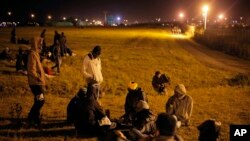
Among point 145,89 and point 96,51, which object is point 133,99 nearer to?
point 96,51

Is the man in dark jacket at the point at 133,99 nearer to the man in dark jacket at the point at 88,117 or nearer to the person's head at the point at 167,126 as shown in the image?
the man in dark jacket at the point at 88,117

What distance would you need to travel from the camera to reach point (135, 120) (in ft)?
23.4

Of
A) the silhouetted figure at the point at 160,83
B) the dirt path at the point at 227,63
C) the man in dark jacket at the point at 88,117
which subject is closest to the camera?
the man in dark jacket at the point at 88,117

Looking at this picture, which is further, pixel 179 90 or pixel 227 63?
pixel 227 63

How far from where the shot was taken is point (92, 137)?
8.77m

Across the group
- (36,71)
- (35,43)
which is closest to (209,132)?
(36,71)

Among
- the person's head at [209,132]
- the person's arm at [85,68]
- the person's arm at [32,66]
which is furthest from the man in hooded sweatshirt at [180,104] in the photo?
the person's arm at [32,66]

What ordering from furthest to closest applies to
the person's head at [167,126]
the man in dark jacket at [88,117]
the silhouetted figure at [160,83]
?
the silhouetted figure at [160,83] → the man in dark jacket at [88,117] → the person's head at [167,126]

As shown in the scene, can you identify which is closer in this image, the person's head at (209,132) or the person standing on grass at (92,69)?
the person's head at (209,132)

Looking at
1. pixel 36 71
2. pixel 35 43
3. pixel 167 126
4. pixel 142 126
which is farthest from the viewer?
pixel 36 71

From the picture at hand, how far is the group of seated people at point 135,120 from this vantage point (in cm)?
536

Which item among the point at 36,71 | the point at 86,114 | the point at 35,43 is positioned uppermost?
the point at 35,43

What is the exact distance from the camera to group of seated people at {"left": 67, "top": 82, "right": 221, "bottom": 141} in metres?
5.36

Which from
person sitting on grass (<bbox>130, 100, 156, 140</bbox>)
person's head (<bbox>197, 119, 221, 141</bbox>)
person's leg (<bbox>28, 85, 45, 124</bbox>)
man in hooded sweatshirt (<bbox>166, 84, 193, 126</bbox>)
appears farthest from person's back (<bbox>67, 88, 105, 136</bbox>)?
person's head (<bbox>197, 119, 221, 141</bbox>)
